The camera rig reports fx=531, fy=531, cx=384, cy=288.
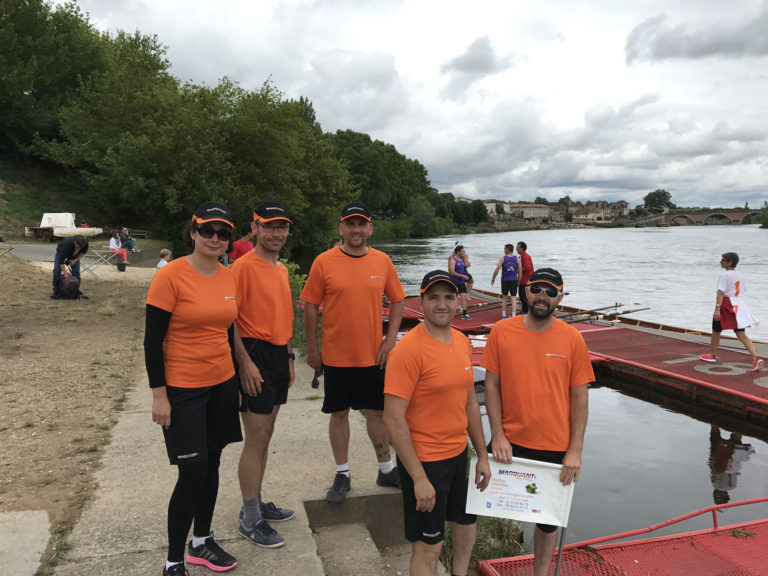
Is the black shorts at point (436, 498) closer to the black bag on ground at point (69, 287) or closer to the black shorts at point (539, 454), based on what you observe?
the black shorts at point (539, 454)

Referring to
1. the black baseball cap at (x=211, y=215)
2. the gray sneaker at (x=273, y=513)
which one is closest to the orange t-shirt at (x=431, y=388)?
the black baseball cap at (x=211, y=215)

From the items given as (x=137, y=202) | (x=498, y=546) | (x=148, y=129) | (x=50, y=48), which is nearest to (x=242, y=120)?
(x=148, y=129)

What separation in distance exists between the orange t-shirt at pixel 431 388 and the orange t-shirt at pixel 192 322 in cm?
93

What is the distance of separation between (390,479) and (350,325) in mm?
1247

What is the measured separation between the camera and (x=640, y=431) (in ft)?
26.3

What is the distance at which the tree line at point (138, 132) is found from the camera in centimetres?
2955

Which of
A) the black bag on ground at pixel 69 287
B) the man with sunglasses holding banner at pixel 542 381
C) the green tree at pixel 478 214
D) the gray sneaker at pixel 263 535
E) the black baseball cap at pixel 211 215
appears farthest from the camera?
the green tree at pixel 478 214

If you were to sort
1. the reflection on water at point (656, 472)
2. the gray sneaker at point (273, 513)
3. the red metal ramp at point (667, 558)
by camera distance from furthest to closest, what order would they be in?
the reflection on water at point (656, 472) → the red metal ramp at point (667, 558) → the gray sneaker at point (273, 513)

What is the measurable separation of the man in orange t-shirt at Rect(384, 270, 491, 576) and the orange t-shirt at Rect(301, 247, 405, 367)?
95 cm

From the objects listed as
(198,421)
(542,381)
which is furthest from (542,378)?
(198,421)

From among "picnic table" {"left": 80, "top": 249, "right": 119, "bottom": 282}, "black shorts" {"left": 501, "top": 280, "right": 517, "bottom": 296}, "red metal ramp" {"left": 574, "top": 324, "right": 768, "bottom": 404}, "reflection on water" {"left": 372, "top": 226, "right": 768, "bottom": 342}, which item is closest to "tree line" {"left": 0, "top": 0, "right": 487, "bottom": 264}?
"picnic table" {"left": 80, "top": 249, "right": 119, "bottom": 282}

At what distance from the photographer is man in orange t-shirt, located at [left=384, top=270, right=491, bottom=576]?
8.31 ft

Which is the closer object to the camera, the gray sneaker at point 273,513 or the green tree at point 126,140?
Answer: the gray sneaker at point 273,513

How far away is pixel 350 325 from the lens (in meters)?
3.63
